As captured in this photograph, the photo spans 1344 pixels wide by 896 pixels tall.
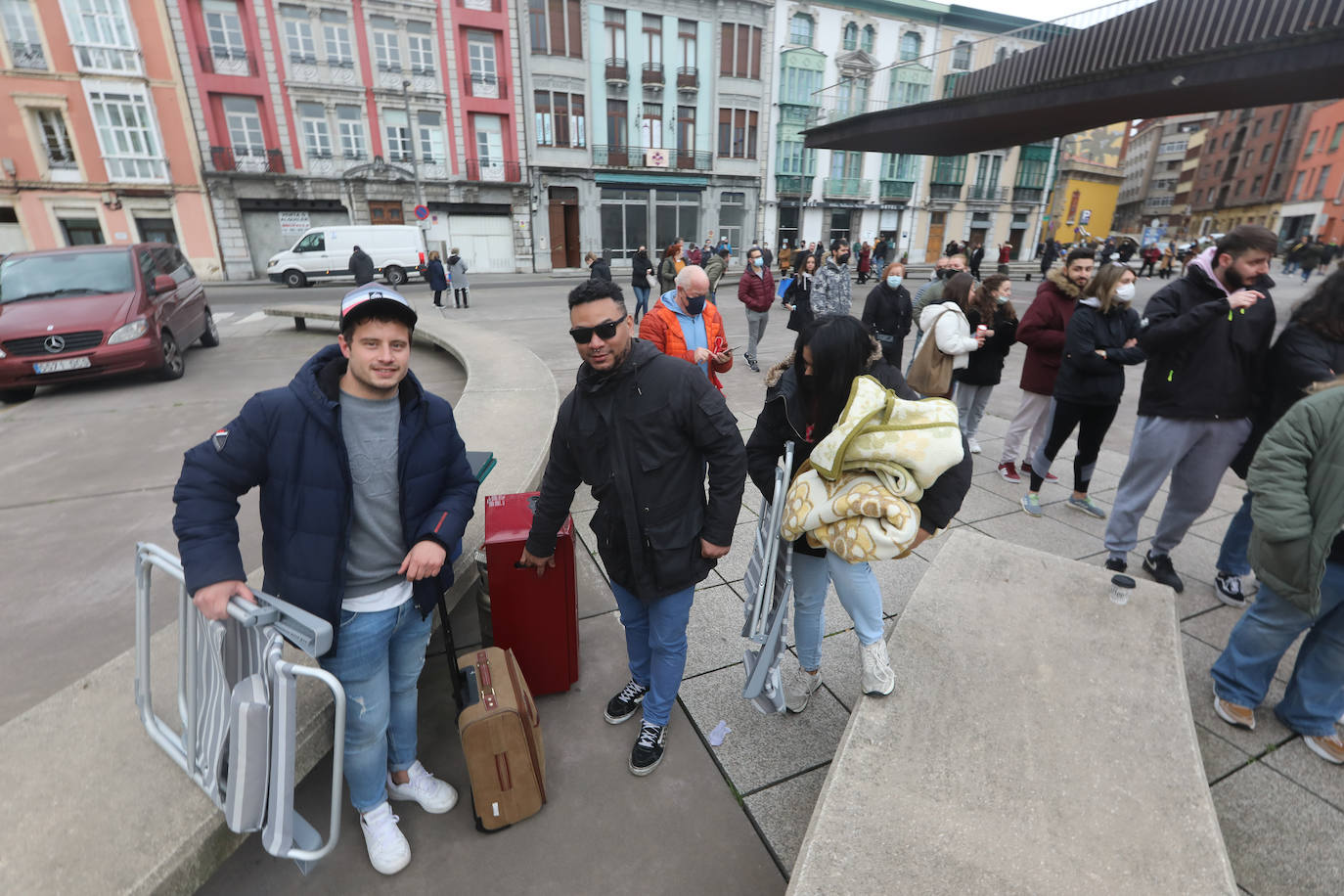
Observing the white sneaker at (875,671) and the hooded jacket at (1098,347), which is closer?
the white sneaker at (875,671)

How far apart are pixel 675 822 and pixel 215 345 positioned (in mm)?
12726

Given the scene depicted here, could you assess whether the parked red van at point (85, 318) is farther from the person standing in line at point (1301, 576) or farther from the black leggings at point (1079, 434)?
the person standing in line at point (1301, 576)

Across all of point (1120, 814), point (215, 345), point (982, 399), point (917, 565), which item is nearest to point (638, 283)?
point (215, 345)

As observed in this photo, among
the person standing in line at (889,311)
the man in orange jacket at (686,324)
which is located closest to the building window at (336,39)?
the person standing in line at (889,311)

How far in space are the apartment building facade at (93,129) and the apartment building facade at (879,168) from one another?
2612 centimetres

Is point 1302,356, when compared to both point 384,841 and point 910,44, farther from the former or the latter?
point 910,44

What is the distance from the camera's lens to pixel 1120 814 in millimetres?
1967

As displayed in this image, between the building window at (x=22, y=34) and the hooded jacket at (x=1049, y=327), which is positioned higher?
the building window at (x=22, y=34)

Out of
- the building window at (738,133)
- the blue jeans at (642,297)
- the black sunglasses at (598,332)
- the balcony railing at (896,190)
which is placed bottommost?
the blue jeans at (642,297)

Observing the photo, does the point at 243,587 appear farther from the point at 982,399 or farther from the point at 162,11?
the point at 162,11

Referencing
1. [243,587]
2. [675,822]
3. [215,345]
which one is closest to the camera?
[243,587]

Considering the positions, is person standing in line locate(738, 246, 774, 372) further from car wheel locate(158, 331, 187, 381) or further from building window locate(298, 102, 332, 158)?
building window locate(298, 102, 332, 158)

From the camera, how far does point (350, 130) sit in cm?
2580

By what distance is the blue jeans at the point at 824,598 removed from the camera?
2484mm
